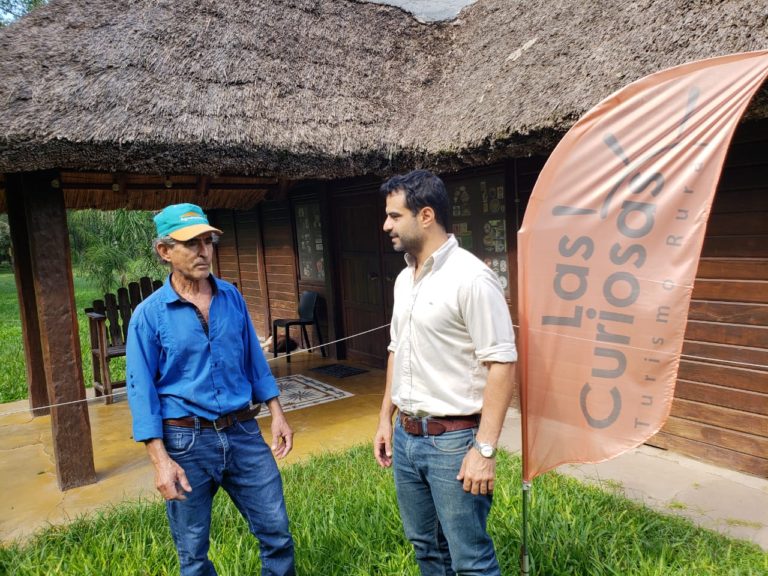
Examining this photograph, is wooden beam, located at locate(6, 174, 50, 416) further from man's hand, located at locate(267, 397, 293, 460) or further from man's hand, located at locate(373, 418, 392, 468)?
man's hand, located at locate(373, 418, 392, 468)

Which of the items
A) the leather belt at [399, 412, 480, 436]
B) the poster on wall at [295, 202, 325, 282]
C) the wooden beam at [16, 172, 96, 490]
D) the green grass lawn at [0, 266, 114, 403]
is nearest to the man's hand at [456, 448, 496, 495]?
the leather belt at [399, 412, 480, 436]

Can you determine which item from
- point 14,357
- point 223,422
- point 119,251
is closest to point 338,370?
point 223,422

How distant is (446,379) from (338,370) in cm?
518

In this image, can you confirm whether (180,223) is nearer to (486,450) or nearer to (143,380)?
(143,380)

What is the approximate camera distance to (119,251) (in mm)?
14625

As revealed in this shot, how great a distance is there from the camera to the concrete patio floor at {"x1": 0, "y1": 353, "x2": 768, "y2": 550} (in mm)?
3260

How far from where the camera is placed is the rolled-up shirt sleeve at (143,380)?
6.64 ft

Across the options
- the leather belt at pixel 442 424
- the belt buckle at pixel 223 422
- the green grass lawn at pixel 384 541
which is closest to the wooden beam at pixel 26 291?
the green grass lawn at pixel 384 541

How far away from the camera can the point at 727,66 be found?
1998 mm

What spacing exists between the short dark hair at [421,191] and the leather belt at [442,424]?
669mm

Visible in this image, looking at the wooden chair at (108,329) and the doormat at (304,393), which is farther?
the wooden chair at (108,329)

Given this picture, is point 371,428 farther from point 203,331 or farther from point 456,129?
point 203,331

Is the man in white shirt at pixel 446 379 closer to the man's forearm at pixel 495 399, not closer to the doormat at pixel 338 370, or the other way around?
the man's forearm at pixel 495 399

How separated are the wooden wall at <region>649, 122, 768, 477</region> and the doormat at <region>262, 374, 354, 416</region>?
10.9 feet
